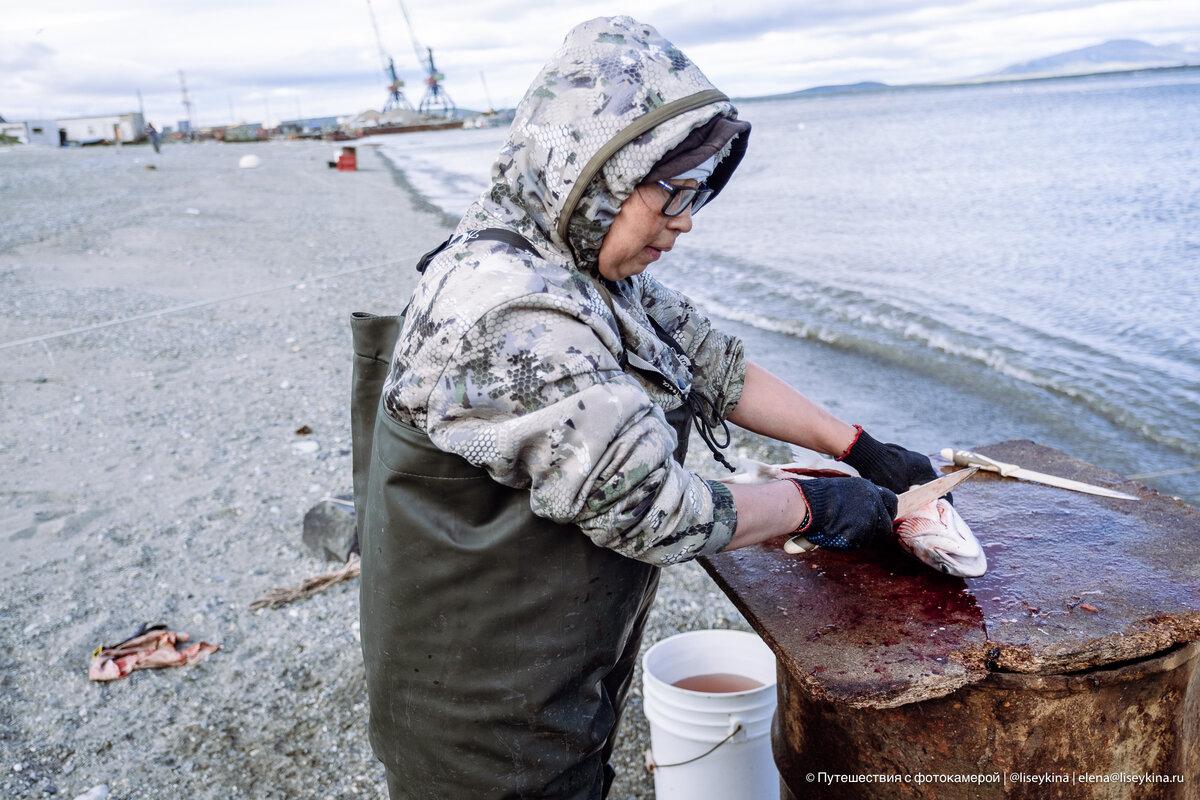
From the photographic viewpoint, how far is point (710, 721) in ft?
8.64

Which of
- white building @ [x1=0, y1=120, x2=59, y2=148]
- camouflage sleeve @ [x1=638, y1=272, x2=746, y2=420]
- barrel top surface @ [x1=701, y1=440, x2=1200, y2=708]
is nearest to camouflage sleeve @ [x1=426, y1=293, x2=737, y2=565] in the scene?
barrel top surface @ [x1=701, y1=440, x2=1200, y2=708]

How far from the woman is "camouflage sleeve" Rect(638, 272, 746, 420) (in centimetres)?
37

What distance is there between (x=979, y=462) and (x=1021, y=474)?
0.12m

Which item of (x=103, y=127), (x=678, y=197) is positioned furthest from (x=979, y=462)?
(x=103, y=127)

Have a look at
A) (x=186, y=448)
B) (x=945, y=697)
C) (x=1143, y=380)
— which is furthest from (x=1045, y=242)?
(x=945, y=697)

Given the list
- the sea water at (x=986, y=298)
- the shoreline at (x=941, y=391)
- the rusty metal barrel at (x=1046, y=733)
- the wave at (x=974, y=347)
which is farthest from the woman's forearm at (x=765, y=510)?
the wave at (x=974, y=347)

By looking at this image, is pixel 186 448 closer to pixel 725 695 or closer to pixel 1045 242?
pixel 725 695

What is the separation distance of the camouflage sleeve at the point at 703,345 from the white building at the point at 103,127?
8038cm

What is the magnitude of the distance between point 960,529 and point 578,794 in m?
1.10

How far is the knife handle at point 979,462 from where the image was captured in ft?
8.43

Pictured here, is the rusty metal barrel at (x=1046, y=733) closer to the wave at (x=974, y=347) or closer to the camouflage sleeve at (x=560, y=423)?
the camouflage sleeve at (x=560, y=423)

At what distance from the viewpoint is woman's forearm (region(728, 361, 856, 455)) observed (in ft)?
8.66

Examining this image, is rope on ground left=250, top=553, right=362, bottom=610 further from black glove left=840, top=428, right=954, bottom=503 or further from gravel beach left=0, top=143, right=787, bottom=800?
black glove left=840, top=428, right=954, bottom=503

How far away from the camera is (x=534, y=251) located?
1800 millimetres
